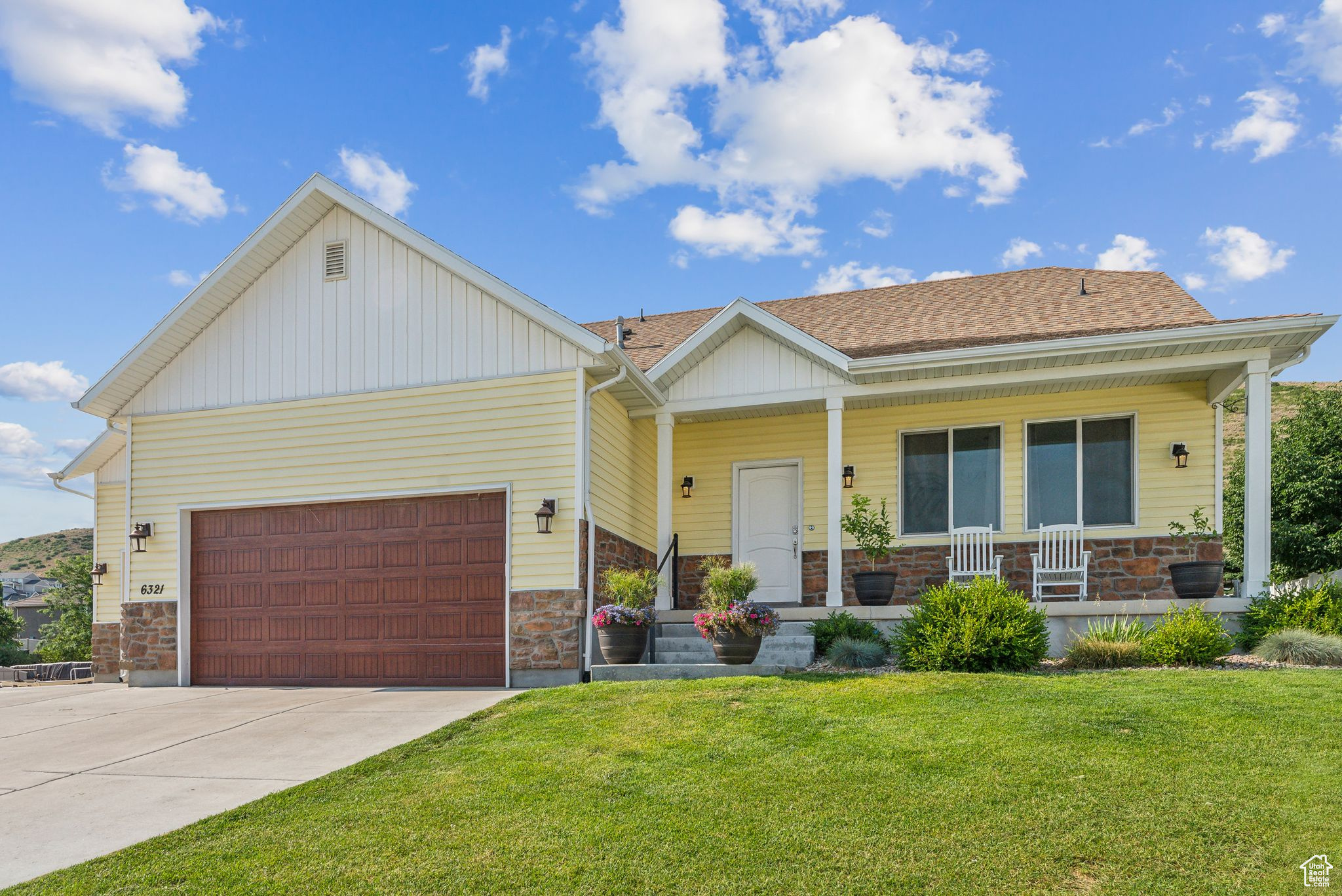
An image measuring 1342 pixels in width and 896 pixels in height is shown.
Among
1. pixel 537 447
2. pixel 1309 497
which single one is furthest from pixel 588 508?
pixel 1309 497

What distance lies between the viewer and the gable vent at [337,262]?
39.8 feet

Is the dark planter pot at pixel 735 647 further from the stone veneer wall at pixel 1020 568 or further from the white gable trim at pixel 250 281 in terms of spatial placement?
the white gable trim at pixel 250 281

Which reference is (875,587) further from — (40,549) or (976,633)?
(40,549)

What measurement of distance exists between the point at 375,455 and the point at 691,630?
4.24m

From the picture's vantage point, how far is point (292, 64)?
487 inches

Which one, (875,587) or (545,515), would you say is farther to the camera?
(875,587)

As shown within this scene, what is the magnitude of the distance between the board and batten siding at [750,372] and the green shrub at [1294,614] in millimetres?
4925

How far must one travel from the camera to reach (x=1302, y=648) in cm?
908

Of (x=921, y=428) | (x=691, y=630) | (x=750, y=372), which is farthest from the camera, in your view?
(x=921, y=428)

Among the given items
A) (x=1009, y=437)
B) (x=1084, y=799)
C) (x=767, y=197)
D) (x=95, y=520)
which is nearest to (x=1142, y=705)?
(x=1084, y=799)

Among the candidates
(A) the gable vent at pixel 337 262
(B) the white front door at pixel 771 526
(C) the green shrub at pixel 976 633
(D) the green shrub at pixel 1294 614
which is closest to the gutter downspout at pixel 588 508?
(B) the white front door at pixel 771 526

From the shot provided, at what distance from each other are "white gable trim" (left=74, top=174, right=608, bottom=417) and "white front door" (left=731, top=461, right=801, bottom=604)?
3929 mm

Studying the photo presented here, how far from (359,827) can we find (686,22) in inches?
370

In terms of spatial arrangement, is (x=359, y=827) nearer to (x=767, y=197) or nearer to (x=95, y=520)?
(x=767, y=197)
